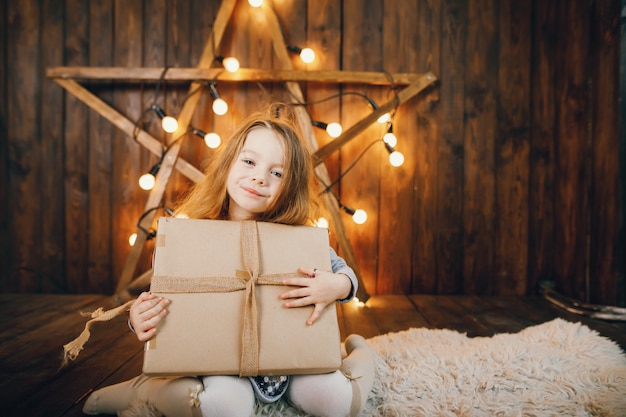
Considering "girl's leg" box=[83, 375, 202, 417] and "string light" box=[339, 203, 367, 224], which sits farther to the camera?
"string light" box=[339, 203, 367, 224]

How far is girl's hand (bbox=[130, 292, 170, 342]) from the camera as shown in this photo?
757mm

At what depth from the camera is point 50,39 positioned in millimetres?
2086

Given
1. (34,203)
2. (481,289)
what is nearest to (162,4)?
(34,203)

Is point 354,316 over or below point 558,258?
below

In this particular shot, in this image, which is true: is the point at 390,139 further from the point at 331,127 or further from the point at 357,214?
the point at 357,214

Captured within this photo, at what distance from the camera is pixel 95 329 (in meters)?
1.52

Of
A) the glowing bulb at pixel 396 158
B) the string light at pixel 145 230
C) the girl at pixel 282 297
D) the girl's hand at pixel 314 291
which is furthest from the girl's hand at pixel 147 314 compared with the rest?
the glowing bulb at pixel 396 158

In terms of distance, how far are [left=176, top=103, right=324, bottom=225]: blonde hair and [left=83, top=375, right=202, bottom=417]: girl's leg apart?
40 cm

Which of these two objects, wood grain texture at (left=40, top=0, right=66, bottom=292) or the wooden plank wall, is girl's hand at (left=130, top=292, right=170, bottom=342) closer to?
the wooden plank wall

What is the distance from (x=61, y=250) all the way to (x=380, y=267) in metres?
1.66

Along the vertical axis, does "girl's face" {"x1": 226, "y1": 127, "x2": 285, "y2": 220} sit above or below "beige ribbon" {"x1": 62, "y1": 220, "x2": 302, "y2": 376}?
above

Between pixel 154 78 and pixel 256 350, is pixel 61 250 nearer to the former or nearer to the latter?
pixel 154 78

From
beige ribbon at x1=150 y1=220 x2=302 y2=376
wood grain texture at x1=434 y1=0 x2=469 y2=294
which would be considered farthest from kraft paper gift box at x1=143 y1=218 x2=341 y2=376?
wood grain texture at x1=434 y1=0 x2=469 y2=294

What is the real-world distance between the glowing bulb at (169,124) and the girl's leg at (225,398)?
1379 mm
